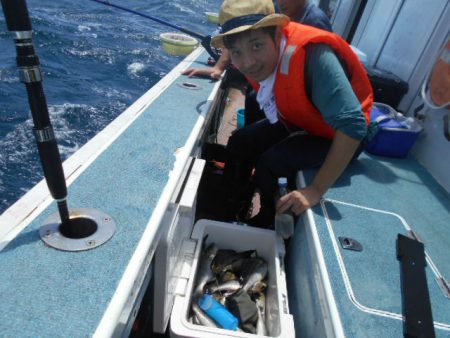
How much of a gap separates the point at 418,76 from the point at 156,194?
2622 mm

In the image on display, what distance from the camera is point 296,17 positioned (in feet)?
9.34

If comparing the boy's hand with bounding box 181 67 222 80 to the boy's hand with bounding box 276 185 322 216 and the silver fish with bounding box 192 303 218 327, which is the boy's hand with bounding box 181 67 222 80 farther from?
the silver fish with bounding box 192 303 218 327

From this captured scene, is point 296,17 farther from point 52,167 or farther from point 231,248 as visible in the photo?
point 52,167

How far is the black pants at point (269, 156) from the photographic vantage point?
6.28ft

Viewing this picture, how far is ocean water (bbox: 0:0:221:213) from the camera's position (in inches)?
155

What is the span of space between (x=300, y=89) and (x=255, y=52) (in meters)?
0.31

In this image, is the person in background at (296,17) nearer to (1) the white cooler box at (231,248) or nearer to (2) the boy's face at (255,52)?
(2) the boy's face at (255,52)

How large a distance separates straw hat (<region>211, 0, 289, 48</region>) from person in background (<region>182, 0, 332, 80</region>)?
3.84 feet

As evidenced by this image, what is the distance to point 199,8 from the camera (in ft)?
58.6

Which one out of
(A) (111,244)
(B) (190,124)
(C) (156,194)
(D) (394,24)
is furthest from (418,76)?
(A) (111,244)

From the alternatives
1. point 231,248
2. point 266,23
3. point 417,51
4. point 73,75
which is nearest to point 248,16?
point 266,23

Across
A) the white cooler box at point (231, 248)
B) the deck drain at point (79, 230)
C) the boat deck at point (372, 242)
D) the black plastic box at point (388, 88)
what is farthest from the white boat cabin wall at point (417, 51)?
the deck drain at point (79, 230)

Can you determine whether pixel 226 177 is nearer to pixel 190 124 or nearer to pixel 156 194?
pixel 190 124

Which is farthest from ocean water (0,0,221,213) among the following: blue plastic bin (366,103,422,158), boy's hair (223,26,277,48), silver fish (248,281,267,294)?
blue plastic bin (366,103,422,158)
